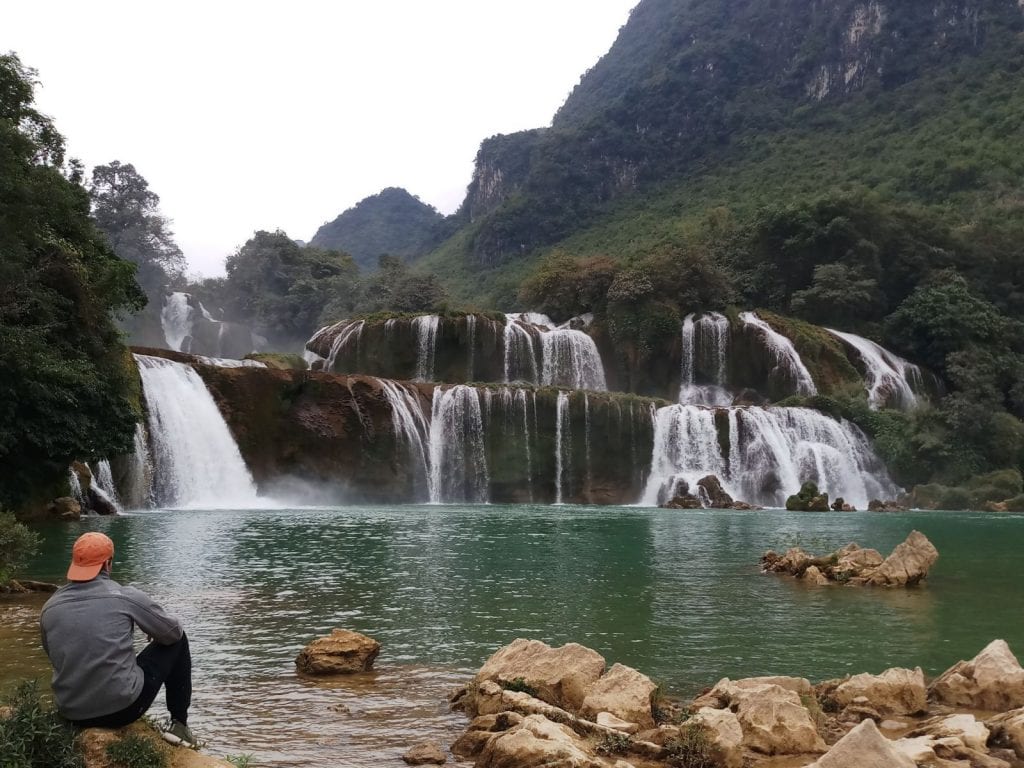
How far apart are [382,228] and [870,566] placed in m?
136

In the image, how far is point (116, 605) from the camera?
4559 millimetres

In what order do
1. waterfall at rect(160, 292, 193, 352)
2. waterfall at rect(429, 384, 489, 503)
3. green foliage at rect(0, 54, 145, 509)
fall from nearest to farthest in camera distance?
green foliage at rect(0, 54, 145, 509) → waterfall at rect(429, 384, 489, 503) → waterfall at rect(160, 292, 193, 352)

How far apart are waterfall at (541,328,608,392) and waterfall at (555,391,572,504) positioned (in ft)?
26.5

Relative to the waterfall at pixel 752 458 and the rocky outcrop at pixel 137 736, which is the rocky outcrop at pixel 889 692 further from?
the waterfall at pixel 752 458

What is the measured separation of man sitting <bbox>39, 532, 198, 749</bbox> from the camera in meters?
4.42

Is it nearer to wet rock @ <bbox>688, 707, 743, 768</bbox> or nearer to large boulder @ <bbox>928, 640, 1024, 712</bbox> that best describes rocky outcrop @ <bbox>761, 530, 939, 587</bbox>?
large boulder @ <bbox>928, 640, 1024, 712</bbox>

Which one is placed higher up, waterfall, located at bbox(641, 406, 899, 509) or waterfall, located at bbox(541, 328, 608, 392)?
waterfall, located at bbox(541, 328, 608, 392)

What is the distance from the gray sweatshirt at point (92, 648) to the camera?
441 centimetres

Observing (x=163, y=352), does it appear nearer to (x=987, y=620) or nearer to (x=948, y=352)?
(x=987, y=620)

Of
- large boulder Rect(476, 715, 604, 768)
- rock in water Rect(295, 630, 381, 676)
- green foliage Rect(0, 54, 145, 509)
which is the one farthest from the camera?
green foliage Rect(0, 54, 145, 509)

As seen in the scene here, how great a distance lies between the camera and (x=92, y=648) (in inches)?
175

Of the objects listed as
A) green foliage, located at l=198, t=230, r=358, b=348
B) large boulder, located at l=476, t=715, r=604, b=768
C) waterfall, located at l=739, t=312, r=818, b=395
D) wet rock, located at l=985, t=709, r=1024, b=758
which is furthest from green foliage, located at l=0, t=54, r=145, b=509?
green foliage, located at l=198, t=230, r=358, b=348

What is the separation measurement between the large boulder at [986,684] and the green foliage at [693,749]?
9.16ft

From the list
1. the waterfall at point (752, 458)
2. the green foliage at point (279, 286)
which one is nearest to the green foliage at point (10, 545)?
the waterfall at point (752, 458)
